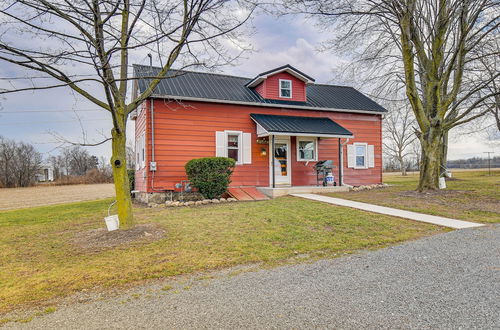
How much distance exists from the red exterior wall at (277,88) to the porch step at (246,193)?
4125 mm

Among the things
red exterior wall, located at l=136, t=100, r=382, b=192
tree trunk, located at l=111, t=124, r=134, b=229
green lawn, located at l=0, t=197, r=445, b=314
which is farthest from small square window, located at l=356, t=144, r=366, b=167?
tree trunk, located at l=111, t=124, r=134, b=229

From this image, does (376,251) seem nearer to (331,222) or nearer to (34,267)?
(331,222)

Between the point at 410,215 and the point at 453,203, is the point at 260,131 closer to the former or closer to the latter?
the point at 410,215

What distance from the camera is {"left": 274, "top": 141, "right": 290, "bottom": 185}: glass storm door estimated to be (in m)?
13.0

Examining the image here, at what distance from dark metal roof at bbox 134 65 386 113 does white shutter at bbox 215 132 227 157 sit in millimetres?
1351

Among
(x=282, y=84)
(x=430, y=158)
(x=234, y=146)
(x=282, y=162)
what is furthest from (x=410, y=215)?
(x=282, y=84)

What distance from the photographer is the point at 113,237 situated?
5.48 metres

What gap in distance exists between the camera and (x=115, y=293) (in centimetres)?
320

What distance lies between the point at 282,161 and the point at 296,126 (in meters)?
1.76

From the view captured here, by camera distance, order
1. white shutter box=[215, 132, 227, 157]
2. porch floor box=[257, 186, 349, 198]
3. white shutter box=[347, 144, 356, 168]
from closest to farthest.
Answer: porch floor box=[257, 186, 349, 198], white shutter box=[215, 132, 227, 157], white shutter box=[347, 144, 356, 168]

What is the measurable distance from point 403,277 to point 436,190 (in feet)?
30.1

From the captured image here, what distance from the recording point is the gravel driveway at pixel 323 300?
250 centimetres

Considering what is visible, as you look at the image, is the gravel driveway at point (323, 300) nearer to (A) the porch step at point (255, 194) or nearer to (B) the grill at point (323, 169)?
(A) the porch step at point (255, 194)

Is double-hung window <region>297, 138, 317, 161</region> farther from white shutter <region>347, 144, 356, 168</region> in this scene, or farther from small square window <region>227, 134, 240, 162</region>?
small square window <region>227, 134, 240, 162</region>
